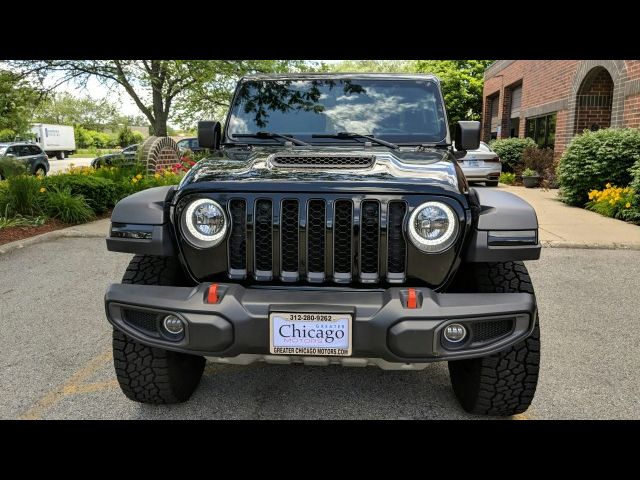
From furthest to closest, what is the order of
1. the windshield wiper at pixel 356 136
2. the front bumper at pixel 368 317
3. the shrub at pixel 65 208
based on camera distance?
the shrub at pixel 65 208 < the windshield wiper at pixel 356 136 < the front bumper at pixel 368 317

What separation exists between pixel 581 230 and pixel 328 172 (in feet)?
22.7

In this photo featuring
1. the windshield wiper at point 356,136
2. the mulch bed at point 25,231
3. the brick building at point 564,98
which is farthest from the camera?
the brick building at point 564,98

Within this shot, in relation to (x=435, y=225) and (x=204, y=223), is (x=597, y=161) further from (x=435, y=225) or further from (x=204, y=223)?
(x=204, y=223)

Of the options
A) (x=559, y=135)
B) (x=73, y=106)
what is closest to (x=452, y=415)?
(x=559, y=135)

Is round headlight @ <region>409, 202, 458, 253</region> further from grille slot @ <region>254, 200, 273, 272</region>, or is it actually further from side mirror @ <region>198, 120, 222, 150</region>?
side mirror @ <region>198, 120, 222, 150</region>

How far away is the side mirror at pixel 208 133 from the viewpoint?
3.74 metres

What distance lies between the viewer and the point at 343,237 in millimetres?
2533

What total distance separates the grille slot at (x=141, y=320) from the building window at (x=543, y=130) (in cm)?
1561

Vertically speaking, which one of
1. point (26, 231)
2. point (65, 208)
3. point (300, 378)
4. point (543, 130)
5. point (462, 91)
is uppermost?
point (462, 91)

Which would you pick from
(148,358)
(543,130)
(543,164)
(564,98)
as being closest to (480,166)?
(543,164)

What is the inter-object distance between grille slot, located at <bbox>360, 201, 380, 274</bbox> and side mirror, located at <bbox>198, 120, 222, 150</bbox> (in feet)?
5.52

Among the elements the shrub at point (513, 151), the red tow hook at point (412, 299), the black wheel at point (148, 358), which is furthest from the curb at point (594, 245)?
the shrub at point (513, 151)

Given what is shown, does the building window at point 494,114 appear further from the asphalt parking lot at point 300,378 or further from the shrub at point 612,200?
the asphalt parking lot at point 300,378

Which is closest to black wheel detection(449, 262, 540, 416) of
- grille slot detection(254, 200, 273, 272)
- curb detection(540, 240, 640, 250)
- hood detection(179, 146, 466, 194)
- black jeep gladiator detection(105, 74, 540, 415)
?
black jeep gladiator detection(105, 74, 540, 415)
